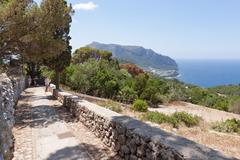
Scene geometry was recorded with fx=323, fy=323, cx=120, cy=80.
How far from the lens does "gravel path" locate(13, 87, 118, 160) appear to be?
7572 millimetres

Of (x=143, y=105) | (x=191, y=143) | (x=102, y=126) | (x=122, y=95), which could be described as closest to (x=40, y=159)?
(x=102, y=126)

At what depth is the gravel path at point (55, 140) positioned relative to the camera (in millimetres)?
7572

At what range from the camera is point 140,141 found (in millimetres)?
5922

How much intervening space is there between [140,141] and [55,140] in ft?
12.8

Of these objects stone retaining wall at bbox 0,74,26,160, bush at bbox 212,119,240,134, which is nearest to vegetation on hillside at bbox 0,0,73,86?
stone retaining wall at bbox 0,74,26,160

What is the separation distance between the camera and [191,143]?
16.9ft

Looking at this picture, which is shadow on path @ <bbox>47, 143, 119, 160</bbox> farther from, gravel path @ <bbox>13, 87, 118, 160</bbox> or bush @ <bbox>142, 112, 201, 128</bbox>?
bush @ <bbox>142, 112, 201, 128</bbox>

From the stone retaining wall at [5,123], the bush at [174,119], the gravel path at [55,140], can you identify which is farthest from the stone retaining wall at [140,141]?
the bush at [174,119]

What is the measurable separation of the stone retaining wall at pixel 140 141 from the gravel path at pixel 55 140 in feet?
1.15

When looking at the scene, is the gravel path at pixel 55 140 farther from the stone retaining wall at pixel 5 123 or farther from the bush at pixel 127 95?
the bush at pixel 127 95

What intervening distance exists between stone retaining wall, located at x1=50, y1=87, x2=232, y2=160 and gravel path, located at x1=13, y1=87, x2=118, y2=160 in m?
0.35

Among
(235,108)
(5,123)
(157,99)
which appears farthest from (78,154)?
(235,108)

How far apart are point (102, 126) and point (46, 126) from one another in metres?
3.57

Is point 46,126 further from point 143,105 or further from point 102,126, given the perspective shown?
point 143,105
